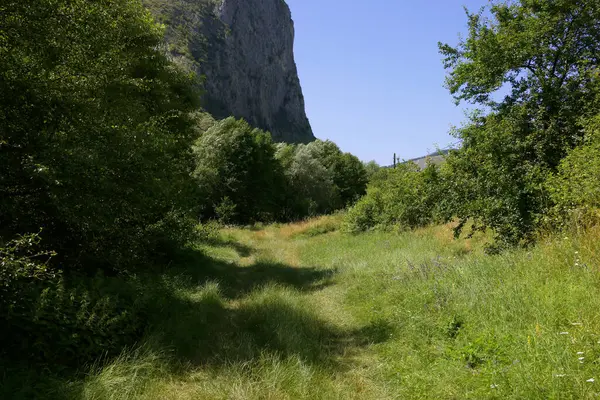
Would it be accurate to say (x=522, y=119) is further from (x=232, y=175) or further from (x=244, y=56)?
(x=244, y=56)

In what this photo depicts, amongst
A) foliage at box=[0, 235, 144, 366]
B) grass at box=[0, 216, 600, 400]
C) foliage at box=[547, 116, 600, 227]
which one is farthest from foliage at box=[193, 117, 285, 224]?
foliage at box=[0, 235, 144, 366]

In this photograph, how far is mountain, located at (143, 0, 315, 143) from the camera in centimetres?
11350

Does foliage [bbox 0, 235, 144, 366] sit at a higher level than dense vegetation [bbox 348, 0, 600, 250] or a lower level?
lower

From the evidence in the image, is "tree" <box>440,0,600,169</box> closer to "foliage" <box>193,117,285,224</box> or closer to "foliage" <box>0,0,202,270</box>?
"foliage" <box>0,0,202,270</box>

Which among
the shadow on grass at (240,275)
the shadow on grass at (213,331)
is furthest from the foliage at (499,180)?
the shadow on grass at (213,331)

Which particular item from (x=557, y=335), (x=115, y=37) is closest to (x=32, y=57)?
(x=115, y=37)

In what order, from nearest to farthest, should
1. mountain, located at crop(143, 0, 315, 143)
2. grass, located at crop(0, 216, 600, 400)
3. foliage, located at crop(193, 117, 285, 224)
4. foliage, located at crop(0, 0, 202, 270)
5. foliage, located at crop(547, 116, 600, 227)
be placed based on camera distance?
grass, located at crop(0, 216, 600, 400) → foliage, located at crop(0, 0, 202, 270) → foliage, located at crop(547, 116, 600, 227) → foliage, located at crop(193, 117, 285, 224) → mountain, located at crop(143, 0, 315, 143)

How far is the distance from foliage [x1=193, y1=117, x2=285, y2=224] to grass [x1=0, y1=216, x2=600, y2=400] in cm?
2424

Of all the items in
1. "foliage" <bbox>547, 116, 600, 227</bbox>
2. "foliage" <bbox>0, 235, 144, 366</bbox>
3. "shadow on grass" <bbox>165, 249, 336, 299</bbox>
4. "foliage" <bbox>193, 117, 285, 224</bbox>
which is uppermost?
"foliage" <bbox>193, 117, 285, 224</bbox>

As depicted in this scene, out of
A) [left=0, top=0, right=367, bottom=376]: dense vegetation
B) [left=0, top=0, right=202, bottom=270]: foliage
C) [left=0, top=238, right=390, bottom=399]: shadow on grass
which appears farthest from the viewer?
[left=0, top=0, right=202, bottom=270]: foliage

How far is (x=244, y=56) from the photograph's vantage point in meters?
144

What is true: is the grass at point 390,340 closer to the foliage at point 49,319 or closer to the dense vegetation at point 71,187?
the foliage at point 49,319

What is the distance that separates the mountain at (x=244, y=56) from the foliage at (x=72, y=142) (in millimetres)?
90495

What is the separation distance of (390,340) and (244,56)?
152458 mm
